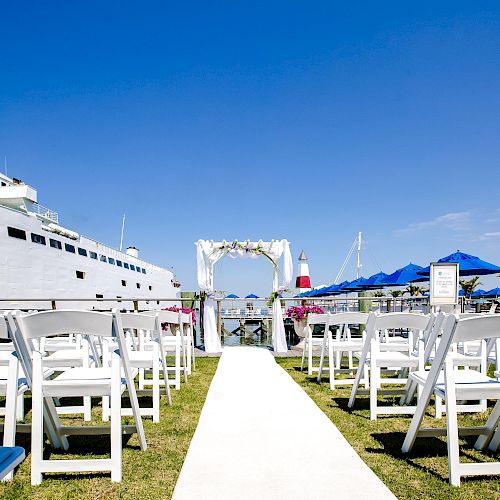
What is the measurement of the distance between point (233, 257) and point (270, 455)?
27.5 ft

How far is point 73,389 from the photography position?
9.20 feet

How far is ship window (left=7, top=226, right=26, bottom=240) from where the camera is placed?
20694 millimetres

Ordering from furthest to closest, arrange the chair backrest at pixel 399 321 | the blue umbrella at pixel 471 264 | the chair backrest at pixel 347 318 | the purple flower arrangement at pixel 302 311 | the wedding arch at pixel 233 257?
the blue umbrella at pixel 471 264 < the purple flower arrangement at pixel 302 311 < the wedding arch at pixel 233 257 < the chair backrest at pixel 347 318 < the chair backrest at pixel 399 321

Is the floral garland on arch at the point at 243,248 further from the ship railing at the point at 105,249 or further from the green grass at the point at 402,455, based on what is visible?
the ship railing at the point at 105,249

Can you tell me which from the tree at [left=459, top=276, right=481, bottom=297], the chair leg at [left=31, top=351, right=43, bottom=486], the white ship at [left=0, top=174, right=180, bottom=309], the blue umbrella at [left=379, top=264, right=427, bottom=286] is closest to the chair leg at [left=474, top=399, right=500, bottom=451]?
the chair leg at [left=31, top=351, right=43, bottom=486]

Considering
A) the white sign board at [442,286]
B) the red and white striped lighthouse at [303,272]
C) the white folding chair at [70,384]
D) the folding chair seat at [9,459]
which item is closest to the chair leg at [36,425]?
the white folding chair at [70,384]

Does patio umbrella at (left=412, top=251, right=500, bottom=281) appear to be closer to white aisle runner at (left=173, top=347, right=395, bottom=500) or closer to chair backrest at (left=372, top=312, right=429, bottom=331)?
white aisle runner at (left=173, top=347, right=395, bottom=500)

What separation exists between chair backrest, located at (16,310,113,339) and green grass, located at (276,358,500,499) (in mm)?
1870

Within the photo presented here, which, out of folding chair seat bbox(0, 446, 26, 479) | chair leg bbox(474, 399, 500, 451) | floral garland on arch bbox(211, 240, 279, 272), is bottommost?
chair leg bbox(474, 399, 500, 451)

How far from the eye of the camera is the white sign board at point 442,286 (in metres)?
8.75

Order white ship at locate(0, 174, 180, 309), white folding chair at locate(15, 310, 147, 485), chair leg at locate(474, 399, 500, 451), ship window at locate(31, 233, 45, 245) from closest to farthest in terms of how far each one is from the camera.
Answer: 1. white folding chair at locate(15, 310, 147, 485)
2. chair leg at locate(474, 399, 500, 451)
3. white ship at locate(0, 174, 180, 309)
4. ship window at locate(31, 233, 45, 245)

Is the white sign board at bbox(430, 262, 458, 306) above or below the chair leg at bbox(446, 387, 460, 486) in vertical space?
above

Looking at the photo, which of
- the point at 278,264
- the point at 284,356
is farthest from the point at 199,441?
the point at 278,264

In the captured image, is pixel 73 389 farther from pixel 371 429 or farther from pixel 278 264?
pixel 278 264
